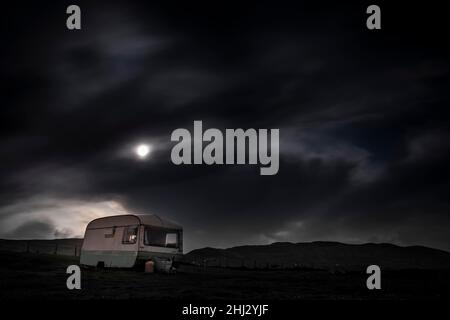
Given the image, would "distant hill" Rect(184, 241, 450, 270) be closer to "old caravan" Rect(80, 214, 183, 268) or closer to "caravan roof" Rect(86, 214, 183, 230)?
"old caravan" Rect(80, 214, 183, 268)

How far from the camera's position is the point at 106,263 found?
2205cm

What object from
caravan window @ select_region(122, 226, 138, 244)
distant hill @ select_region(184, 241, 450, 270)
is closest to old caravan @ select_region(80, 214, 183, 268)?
caravan window @ select_region(122, 226, 138, 244)

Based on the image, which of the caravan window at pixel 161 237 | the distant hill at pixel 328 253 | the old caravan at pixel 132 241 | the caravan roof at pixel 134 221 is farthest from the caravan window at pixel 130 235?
the distant hill at pixel 328 253

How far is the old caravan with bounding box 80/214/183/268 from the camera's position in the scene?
2041cm

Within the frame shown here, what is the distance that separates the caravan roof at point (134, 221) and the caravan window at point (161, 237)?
0.83 ft

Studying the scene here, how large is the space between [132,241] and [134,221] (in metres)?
0.96

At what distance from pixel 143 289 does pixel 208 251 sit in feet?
403

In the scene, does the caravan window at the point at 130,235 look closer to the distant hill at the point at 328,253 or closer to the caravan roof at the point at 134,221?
the caravan roof at the point at 134,221

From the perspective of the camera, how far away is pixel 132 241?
20.5 meters

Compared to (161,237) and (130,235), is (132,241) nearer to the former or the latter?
(130,235)

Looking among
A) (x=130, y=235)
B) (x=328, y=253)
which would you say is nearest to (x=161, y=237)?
(x=130, y=235)

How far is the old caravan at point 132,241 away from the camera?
20.4 meters
